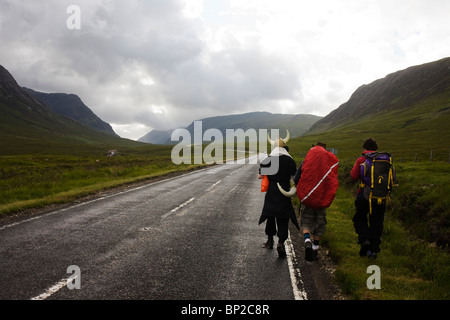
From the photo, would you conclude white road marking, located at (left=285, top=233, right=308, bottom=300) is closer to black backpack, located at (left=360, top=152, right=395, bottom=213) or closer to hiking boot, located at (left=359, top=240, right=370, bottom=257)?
hiking boot, located at (left=359, top=240, right=370, bottom=257)

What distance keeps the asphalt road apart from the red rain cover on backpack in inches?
56.1

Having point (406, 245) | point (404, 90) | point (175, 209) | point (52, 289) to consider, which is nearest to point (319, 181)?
point (406, 245)

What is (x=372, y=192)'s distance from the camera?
6.18 m

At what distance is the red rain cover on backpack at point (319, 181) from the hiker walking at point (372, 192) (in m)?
0.67

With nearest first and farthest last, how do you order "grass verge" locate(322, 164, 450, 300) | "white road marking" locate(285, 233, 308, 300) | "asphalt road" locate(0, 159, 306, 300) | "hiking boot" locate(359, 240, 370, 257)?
"asphalt road" locate(0, 159, 306, 300) < "white road marking" locate(285, 233, 308, 300) < "grass verge" locate(322, 164, 450, 300) < "hiking boot" locate(359, 240, 370, 257)

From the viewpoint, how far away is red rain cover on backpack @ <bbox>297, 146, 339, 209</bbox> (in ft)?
20.6

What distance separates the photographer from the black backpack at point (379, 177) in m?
6.13

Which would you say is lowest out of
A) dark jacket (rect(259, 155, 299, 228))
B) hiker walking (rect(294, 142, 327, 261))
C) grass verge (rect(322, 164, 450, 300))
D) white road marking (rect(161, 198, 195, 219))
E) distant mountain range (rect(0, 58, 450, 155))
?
grass verge (rect(322, 164, 450, 300))

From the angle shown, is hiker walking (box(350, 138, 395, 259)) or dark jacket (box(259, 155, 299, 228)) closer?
hiker walking (box(350, 138, 395, 259))

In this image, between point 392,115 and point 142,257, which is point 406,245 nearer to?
point 142,257

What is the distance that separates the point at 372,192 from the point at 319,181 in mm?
1149

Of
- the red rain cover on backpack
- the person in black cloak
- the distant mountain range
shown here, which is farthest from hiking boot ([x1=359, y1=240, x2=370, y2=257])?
the distant mountain range

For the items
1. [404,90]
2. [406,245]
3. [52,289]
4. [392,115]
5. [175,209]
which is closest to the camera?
[52,289]

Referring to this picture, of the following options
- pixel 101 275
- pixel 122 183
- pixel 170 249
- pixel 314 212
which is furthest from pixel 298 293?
pixel 122 183
